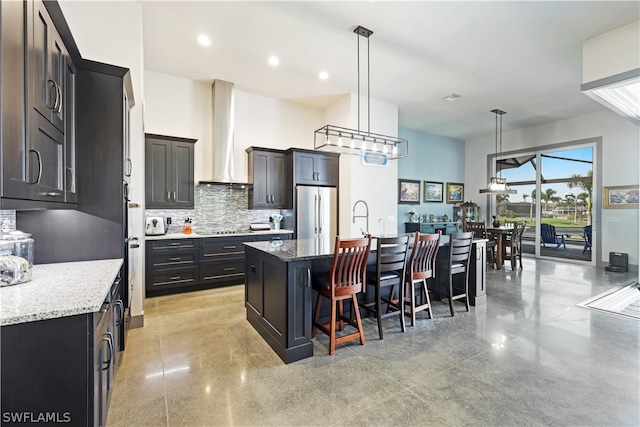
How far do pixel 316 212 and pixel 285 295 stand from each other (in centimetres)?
326

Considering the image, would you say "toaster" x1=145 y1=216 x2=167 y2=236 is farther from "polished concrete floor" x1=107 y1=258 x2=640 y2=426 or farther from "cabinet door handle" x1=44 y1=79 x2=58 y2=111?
"cabinet door handle" x1=44 y1=79 x2=58 y2=111

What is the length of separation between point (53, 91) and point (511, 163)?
32.6 feet

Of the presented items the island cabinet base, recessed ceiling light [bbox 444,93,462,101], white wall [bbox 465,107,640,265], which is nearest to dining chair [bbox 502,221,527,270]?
white wall [bbox 465,107,640,265]

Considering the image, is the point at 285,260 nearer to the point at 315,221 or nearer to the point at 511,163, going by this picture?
the point at 315,221

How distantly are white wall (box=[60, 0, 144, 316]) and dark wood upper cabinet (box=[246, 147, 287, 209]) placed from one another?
2254 millimetres

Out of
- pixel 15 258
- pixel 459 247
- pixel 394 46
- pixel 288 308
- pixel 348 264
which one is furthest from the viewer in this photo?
pixel 394 46

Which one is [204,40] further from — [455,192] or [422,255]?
[455,192]

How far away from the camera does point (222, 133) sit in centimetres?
517

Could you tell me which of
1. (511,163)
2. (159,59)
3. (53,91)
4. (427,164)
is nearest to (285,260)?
(53,91)

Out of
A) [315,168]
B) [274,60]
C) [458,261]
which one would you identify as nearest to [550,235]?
[458,261]

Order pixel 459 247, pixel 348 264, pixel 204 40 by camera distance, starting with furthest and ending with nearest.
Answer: pixel 204 40 → pixel 459 247 → pixel 348 264

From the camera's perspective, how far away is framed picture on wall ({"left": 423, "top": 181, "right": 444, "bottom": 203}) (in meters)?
8.43

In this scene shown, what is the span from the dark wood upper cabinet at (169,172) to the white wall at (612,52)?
18.8 feet

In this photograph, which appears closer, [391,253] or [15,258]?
[15,258]
